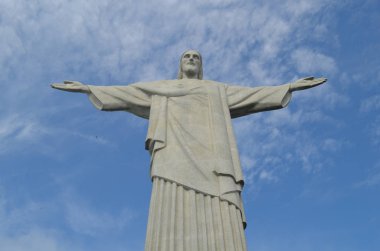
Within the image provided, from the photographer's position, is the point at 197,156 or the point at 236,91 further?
the point at 236,91

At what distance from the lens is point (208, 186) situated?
1154cm

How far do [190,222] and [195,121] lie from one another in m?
3.04

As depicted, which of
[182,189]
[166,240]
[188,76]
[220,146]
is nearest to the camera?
[166,240]

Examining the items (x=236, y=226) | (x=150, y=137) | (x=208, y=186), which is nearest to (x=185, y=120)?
(x=150, y=137)

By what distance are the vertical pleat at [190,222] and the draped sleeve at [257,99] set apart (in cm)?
360

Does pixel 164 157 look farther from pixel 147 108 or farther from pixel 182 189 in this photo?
pixel 147 108

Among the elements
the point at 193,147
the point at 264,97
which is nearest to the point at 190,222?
the point at 193,147

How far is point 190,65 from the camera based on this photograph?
14906 mm

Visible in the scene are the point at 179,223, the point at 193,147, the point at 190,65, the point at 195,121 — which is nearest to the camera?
the point at 179,223

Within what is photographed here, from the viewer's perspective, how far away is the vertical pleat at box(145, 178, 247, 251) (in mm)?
10456

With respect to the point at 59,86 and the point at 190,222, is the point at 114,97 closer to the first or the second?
the point at 59,86

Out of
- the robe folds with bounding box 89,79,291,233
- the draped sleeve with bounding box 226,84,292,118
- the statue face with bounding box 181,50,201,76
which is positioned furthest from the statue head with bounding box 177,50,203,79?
the draped sleeve with bounding box 226,84,292,118

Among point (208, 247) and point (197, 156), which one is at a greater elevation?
point (197, 156)

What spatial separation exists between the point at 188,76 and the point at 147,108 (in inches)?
66.2
